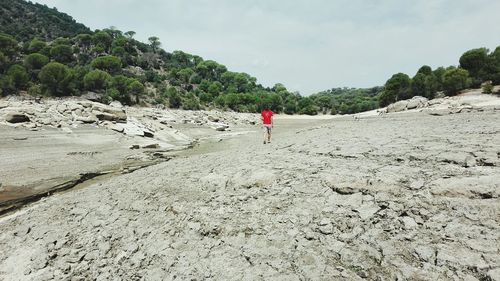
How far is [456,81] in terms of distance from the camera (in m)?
60.1

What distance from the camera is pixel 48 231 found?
728 centimetres

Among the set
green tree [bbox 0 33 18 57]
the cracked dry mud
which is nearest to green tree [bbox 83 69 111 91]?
green tree [bbox 0 33 18 57]

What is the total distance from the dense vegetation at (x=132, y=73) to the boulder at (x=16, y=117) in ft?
162

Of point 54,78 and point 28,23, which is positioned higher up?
point 28,23

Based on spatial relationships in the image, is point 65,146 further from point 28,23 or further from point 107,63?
point 28,23

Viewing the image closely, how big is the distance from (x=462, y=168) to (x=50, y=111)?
27000 millimetres

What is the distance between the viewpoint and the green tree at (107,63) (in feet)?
295

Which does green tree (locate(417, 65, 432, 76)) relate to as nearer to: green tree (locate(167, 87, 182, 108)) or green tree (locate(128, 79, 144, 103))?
green tree (locate(167, 87, 182, 108))

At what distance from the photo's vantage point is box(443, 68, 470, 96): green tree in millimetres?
59781

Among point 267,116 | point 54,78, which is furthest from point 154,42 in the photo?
point 267,116

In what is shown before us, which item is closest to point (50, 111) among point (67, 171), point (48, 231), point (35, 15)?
point (67, 171)

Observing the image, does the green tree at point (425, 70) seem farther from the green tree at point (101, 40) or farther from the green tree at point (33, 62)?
the green tree at point (101, 40)

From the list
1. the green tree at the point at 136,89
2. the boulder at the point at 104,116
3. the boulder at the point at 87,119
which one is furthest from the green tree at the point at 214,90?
the boulder at the point at 87,119

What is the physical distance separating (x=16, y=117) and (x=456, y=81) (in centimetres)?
6926
